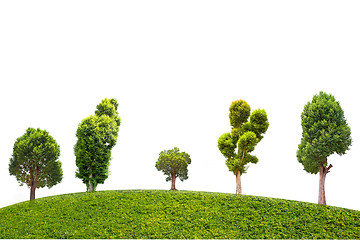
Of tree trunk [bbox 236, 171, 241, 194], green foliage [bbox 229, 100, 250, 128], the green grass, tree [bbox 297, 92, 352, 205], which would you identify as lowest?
the green grass

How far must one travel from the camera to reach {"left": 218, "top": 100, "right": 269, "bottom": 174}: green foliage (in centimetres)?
2506

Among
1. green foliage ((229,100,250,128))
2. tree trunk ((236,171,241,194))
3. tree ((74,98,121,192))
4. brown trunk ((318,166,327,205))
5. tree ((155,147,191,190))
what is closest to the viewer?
brown trunk ((318,166,327,205))

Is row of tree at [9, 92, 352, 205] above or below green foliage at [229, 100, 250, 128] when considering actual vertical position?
below

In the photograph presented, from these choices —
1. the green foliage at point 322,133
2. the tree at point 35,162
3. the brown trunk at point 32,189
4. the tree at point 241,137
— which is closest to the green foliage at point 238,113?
the tree at point 241,137

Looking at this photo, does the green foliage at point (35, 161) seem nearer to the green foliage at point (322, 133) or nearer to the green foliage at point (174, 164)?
the green foliage at point (174, 164)

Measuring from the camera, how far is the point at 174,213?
779 inches

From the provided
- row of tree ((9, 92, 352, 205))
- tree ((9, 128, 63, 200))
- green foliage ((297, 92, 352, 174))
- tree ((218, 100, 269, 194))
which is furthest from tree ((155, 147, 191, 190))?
green foliage ((297, 92, 352, 174))

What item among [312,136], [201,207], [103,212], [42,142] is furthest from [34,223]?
[312,136]

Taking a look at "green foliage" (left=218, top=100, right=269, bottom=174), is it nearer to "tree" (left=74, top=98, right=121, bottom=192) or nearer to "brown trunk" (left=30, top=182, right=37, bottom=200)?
"tree" (left=74, top=98, right=121, bottom=192)

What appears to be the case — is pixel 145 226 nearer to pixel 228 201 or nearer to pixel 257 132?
pixel 228 201

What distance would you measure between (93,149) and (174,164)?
407 inches

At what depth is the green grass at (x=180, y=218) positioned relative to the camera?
1736 cm

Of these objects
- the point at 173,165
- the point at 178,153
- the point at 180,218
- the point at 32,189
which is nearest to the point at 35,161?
the point at 32,189

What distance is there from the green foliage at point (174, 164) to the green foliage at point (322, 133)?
45.0 ft
